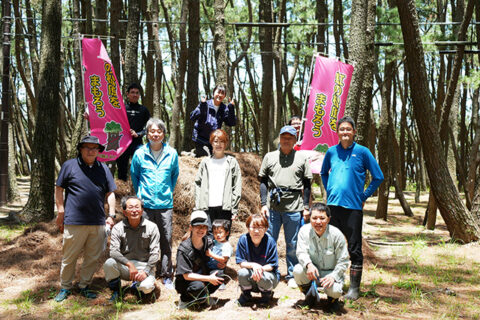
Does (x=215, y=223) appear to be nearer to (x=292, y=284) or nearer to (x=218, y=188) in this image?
(x=218, y=188)

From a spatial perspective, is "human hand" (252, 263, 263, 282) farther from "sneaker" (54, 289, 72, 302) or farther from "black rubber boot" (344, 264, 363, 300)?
"sneaker" (54, 289, 72, 302)

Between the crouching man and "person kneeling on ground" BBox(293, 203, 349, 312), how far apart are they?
1.59 metres

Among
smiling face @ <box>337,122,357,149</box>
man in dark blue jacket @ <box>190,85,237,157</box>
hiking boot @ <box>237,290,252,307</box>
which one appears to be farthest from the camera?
man in dark blue jacket @ <box>190,85,237,157</box>

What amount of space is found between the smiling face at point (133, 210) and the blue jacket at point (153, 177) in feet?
1.07

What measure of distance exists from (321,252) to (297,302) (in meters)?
0.63

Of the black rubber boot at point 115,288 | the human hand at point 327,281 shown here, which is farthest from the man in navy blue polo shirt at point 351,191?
the black rubber boot at point 115,288

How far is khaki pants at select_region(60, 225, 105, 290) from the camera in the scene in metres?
4.48

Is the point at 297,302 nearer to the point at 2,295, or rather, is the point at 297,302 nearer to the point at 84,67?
the point at 2,295

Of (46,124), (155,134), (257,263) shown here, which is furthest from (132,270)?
(46,124)

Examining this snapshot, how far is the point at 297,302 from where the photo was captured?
4316mm

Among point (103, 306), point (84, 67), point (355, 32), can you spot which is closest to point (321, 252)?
point (103, 306)

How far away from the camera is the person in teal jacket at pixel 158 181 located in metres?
4.85

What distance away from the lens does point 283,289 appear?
15.9 ft

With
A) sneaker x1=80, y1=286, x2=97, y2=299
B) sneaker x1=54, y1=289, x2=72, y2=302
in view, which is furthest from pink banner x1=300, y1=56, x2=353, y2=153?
sneaker x1=54, y1=289, x2=72, y2=302
